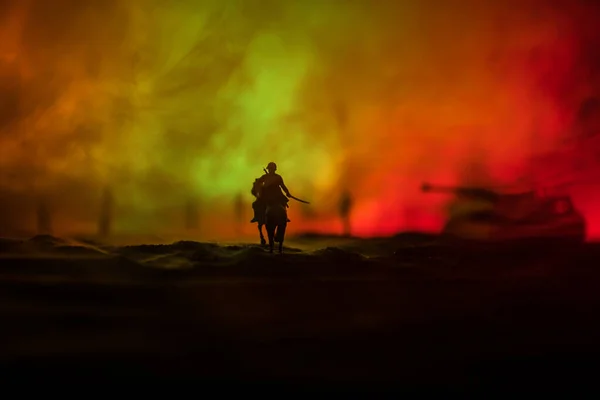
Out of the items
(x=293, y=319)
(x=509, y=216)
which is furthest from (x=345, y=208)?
(x=293, y=319)

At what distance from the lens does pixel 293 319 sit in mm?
5457

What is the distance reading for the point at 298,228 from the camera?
406 inches

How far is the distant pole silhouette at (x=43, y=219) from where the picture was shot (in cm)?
942

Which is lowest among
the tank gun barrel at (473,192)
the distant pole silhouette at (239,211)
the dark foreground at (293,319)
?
the dark foreground at (293,319)

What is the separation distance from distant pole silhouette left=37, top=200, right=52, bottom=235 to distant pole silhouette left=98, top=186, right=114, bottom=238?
0.86 meters

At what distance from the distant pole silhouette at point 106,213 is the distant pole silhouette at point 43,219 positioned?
2.81 feet

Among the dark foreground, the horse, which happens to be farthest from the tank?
the horse

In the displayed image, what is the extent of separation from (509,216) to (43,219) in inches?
338

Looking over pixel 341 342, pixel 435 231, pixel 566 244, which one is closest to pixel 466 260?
pixel 435 231

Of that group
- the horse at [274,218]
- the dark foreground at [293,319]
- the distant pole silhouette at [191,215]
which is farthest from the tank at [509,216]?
the distant pole silhouette at [191,215]

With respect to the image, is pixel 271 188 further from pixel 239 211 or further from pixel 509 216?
pixel 509 216

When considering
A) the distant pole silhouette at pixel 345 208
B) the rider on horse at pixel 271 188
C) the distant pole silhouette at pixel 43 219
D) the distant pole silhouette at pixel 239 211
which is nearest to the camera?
the rider on horse at pixel 271 188

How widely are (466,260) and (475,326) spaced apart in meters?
3.58

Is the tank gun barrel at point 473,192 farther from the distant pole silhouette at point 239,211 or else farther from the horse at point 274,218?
the horse at point 274,218
